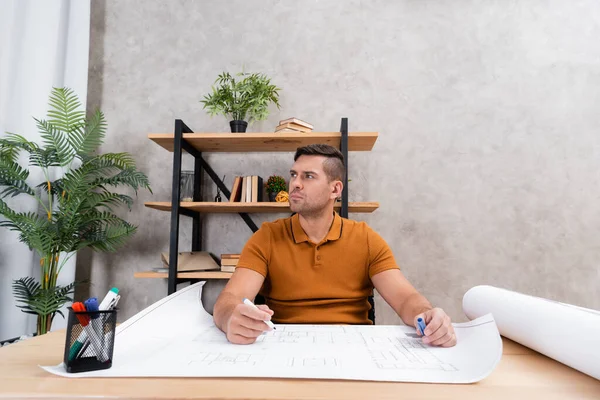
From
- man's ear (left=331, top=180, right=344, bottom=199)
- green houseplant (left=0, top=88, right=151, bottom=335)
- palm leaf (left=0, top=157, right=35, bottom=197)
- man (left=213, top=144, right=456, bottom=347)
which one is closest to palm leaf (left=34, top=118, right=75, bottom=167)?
green houseplant (left=0, top=88, right=151, bottom=335)

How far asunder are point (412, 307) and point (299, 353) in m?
0.49

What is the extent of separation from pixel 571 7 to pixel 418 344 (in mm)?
2683

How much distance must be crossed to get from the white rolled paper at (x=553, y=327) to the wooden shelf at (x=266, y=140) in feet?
4.11

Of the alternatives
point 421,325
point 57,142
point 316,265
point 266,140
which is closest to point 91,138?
point 57,142

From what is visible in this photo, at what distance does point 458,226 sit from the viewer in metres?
2.30

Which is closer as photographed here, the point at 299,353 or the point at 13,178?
the point at 299,353

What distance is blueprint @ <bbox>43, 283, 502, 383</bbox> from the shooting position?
562 millimetres

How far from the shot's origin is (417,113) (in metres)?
2.38

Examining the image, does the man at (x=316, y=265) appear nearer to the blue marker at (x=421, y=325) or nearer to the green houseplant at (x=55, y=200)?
the blue marker at (x=421, y=325)

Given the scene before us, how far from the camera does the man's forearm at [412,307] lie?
1005mm

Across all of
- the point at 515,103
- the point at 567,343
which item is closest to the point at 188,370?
the point at 567,343

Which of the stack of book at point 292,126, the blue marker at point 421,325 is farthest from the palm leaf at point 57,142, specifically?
the blue marker at point 421,325

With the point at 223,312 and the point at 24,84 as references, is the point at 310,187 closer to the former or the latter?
the point at 223,312

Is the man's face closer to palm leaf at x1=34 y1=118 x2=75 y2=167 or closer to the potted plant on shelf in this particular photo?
the potted plant on shelf
